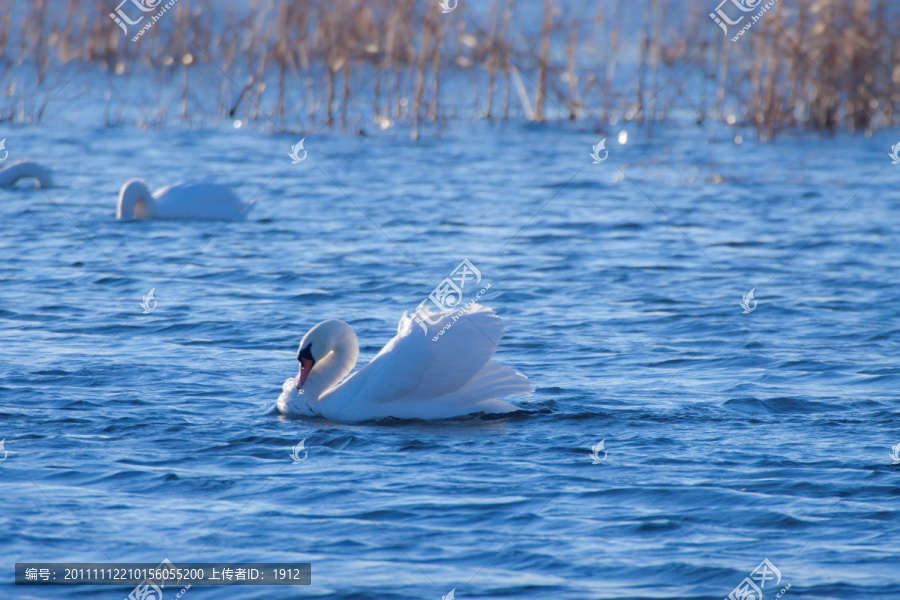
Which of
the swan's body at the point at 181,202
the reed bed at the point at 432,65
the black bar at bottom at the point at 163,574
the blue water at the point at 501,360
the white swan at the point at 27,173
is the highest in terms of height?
the reed bed at the point at 432,65

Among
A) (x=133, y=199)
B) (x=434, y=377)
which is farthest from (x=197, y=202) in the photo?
(x=434, y=377)

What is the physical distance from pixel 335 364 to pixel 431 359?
80 cm

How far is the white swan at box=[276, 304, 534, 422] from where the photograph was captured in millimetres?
7977

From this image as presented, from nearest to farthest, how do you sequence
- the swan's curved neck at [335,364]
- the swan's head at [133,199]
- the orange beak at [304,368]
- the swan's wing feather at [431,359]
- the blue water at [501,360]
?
the blue water at [501,360]
the swan's wing feather at [431,359]
the orange beak at [304,368]
the swan's curved neck at [335,364]
the swan's head at [133,199]

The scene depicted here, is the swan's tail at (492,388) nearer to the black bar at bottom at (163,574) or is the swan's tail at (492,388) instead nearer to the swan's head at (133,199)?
the black bar at bottom at (163,574)

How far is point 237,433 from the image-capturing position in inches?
299

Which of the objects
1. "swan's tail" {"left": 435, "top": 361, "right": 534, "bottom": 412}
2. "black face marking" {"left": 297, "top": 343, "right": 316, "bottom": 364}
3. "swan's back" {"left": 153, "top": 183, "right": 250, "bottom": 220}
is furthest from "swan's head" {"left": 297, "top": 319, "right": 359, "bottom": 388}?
"swan's back" {"left": 153, "top": 183, "right": 250, "bottom": 220}

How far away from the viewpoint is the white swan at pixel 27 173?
1580cm

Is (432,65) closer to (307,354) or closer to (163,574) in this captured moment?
(307,354)

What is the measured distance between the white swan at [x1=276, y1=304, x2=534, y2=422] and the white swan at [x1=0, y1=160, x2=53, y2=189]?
880cm

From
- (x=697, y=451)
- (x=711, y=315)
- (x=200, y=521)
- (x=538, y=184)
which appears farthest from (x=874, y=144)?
(x=200, y=521)

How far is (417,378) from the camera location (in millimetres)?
7992

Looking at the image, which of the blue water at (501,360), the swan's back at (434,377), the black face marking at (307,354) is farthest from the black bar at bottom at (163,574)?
the black face marking at (307,354)

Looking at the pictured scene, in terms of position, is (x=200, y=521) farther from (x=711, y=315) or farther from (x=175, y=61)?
(x=175, y=61)
